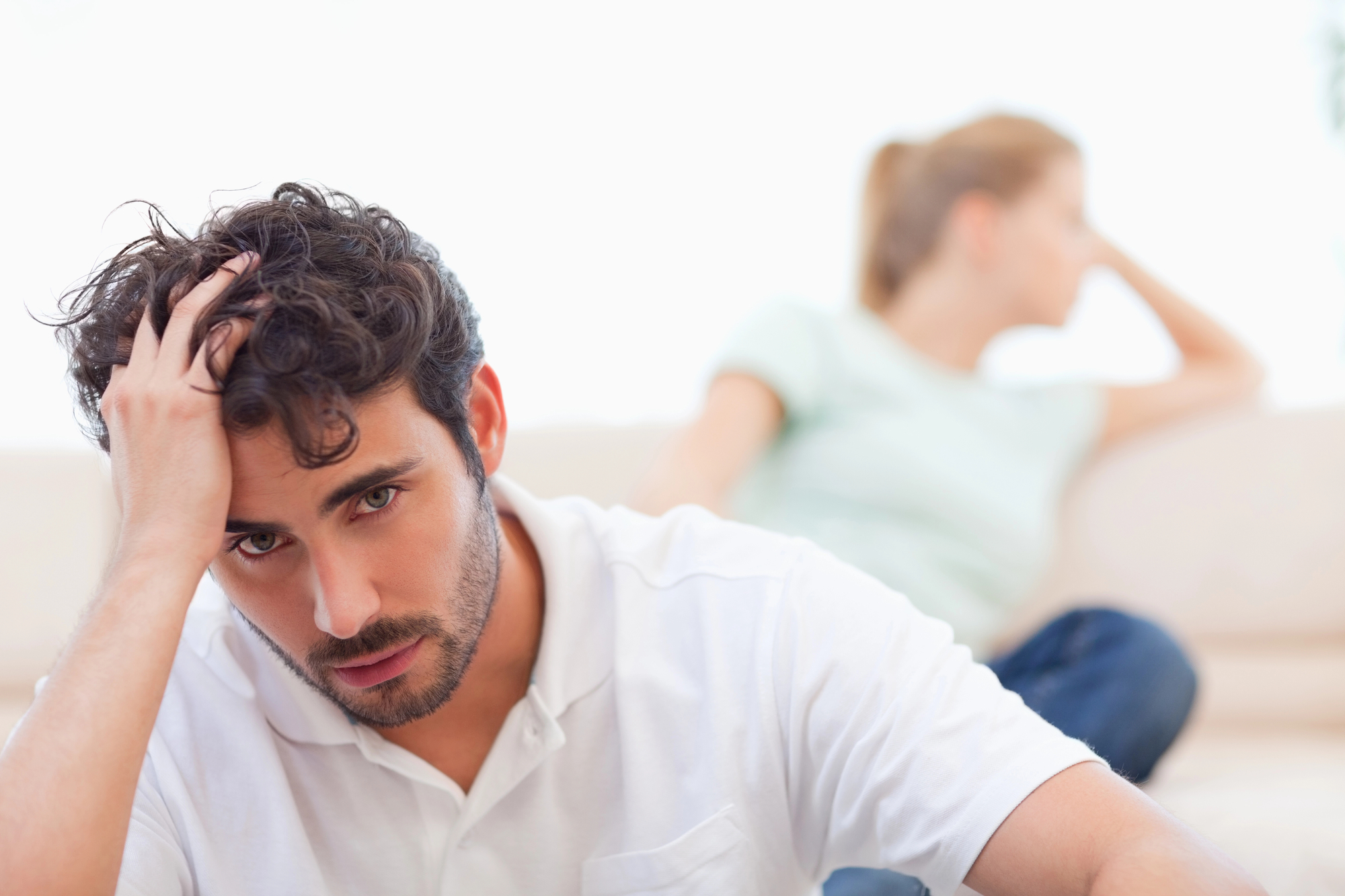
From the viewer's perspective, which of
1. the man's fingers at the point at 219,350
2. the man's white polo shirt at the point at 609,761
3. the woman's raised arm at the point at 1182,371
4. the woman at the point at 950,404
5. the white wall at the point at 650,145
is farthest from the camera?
the white wall at the point at 650,145

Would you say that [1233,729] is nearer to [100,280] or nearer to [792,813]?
[792,813]

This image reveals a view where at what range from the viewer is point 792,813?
1.04 m

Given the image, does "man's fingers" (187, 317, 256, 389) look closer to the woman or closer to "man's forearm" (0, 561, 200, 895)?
"man's forearm" (0, 561, 200, 895)

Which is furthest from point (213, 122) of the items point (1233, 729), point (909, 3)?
point (1233, 729)

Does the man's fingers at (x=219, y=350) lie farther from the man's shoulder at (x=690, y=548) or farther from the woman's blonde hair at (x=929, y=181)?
the woman's blonde hair at (x=929, y=181)

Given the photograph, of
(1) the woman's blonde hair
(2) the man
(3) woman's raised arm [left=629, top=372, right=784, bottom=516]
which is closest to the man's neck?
(2) the man

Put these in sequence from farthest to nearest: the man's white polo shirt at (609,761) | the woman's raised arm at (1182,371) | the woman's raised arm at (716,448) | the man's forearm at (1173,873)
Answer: the woman's raised arm at (1182,371) → the woman's raised arm at (716,448) → the man's white polo shirt at (609,761) → the man's forearm at (1173,873)

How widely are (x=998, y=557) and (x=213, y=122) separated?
2.11 metres

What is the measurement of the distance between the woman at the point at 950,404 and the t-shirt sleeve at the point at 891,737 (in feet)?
2.00

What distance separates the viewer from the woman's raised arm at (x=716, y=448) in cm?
162

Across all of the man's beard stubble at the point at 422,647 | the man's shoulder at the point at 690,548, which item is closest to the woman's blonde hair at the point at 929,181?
the man's shoulder at the point at 690,548

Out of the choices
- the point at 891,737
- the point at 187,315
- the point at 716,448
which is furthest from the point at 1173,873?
the point at 716,448

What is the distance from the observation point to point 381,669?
3.05ft

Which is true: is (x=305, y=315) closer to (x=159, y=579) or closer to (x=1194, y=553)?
(x=159, y=579)
